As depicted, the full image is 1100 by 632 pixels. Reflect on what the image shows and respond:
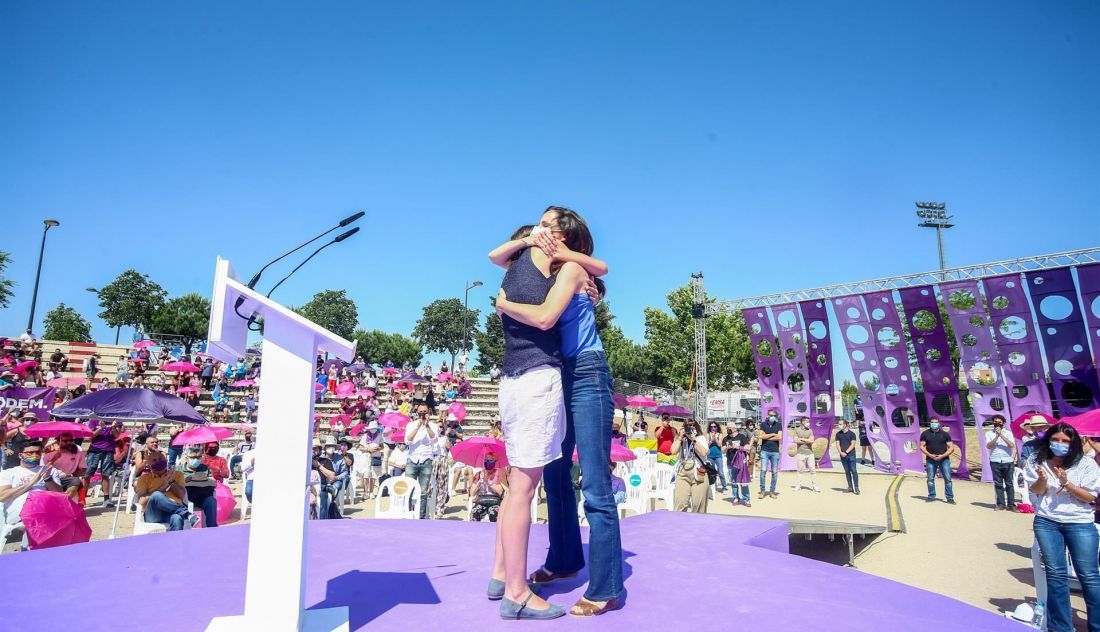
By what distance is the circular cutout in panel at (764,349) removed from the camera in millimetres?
16984

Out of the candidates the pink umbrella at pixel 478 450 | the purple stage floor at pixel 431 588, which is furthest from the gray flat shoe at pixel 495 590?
the pink umbrella at pixel 478 450

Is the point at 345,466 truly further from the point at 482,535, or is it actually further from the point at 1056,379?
the point at 1056,379

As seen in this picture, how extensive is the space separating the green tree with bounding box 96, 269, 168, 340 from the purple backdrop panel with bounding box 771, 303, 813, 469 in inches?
2096

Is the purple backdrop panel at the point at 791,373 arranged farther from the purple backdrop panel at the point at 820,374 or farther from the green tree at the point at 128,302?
the green tree at the point at 128,302

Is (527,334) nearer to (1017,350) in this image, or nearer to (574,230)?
(574,230)

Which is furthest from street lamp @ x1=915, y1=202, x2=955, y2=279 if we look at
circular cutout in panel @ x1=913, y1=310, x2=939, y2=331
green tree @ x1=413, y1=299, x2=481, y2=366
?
green tree @ x1=413, y1=299, x2=481, y2=366

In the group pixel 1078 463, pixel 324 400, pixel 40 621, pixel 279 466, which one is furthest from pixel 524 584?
pixel 324 400

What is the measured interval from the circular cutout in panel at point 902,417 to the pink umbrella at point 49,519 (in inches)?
646

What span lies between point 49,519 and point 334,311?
7176 centimetres

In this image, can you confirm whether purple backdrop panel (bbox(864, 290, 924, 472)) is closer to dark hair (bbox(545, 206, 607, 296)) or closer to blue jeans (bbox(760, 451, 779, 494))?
blue jeans (bbox(760, 451, 779, 494))

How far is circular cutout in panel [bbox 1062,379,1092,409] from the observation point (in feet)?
39.4

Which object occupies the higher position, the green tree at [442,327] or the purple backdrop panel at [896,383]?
the green tree at [442,327]

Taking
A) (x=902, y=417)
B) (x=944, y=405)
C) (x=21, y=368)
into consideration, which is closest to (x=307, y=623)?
(x=944, y=405)

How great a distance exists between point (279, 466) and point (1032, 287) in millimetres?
16170
